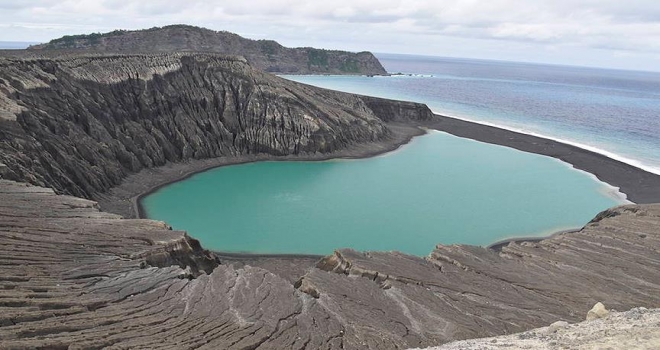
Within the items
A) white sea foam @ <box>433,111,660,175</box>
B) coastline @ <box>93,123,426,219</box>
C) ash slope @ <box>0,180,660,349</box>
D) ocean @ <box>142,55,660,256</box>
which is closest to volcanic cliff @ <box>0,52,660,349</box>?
ash slope @ <box>0,180,660,349</box>

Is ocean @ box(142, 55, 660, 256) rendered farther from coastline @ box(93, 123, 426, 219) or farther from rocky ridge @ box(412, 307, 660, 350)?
rocky ridge @ box(412, 307, 660, 350)

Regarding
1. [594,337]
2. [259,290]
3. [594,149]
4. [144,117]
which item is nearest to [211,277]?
[259,290]

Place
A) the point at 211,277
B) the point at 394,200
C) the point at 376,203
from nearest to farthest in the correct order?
the point at 211,277
the point at 376,203
the point at 394,200

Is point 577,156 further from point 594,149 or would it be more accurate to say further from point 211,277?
point 211,277

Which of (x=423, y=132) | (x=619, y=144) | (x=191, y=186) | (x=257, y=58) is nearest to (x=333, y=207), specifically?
(x=191, y=186)

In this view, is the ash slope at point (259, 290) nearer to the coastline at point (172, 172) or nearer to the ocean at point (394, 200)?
the ocean at point (394, 200)

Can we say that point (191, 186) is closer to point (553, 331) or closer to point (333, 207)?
point (333, 207)

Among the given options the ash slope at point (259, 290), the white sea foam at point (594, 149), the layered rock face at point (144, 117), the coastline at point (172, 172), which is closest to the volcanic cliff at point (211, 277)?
the ash slope at point (259, 290)
